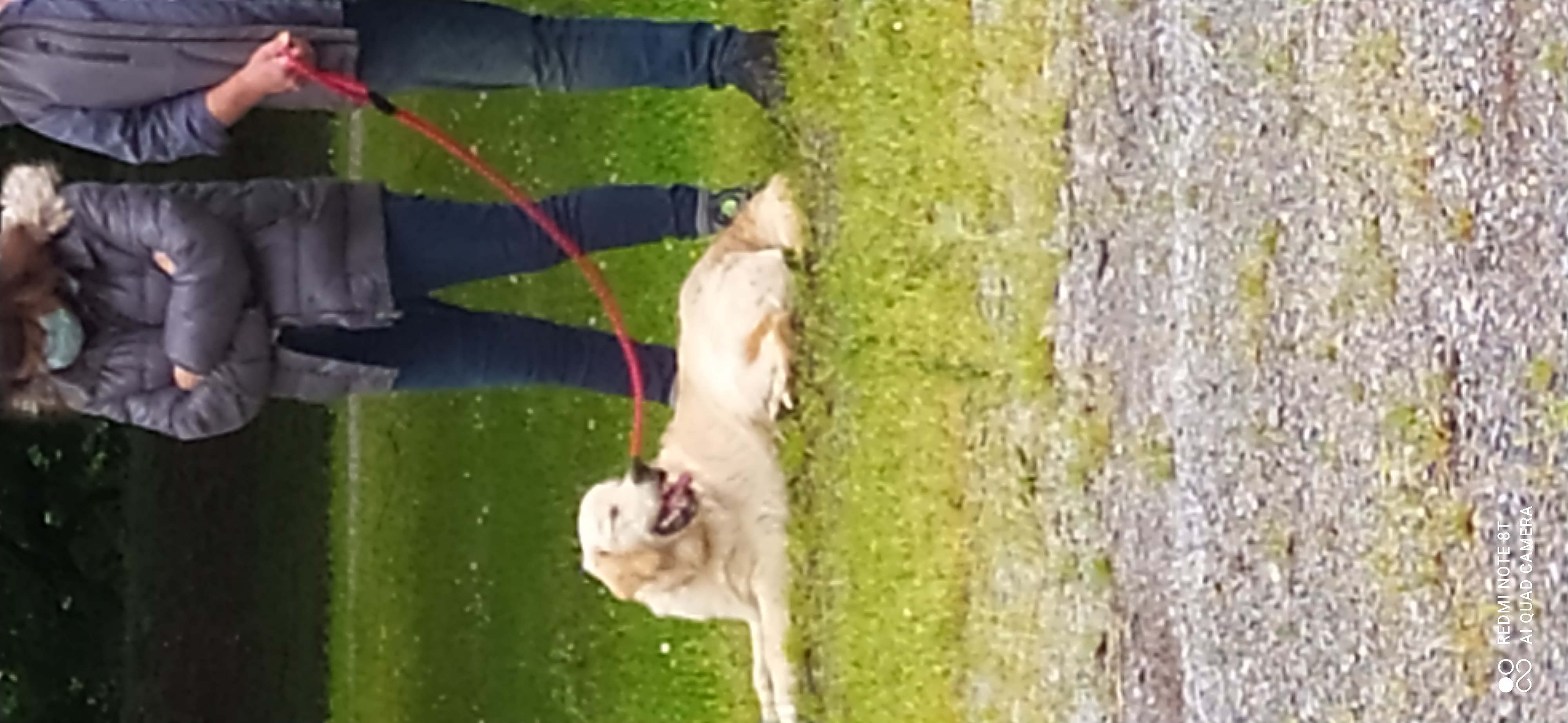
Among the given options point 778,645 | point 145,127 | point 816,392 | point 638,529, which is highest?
point 145,127

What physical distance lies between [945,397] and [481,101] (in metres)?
1.63

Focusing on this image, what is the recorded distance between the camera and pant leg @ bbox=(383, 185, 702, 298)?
1.89 m

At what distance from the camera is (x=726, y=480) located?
2.07 metres

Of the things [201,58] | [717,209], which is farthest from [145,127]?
[717,209]

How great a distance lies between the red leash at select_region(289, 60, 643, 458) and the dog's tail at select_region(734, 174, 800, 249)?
0.62ft

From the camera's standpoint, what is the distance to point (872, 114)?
6.15 feet

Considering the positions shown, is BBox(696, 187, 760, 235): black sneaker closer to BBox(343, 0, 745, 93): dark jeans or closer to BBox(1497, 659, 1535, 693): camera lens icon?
BBox(343, 0, 745, 93): dark jeans

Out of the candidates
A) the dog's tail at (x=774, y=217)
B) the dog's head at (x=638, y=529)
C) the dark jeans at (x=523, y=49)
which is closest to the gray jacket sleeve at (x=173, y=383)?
the dark jeans at (x=523, y=49)

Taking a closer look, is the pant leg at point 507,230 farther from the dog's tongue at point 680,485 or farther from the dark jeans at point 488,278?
the dog's tongue at point 680,485

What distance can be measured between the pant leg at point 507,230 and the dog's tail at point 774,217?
6 centimetres

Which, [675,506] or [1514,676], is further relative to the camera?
[675,506]

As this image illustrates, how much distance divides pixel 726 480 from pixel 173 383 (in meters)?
0.61

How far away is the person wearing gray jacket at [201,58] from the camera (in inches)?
66.7

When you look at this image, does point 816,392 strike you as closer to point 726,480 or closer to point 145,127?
point 726,480
